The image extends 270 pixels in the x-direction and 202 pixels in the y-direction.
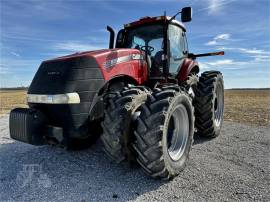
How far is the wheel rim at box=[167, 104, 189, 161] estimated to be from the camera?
3756 mm

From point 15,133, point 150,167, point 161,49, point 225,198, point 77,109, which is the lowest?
point 225,198

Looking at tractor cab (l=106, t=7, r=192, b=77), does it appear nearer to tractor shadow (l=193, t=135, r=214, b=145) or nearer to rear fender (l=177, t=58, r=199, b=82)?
rear fender (l=177, t=58, r=199, b=82)

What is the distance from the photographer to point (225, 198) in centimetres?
289

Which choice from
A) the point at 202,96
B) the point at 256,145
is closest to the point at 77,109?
the point at 202,96

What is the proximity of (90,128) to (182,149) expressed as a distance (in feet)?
4.62

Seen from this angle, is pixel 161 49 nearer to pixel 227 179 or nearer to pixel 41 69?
pixel 41 69

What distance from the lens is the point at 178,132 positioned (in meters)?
3.87

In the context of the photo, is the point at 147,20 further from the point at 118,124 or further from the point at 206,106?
the point at 118,124

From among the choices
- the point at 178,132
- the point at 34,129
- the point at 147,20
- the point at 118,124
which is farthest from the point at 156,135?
the point at 147,20

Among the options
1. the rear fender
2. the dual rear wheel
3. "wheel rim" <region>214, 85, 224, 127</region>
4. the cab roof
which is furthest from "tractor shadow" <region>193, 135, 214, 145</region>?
Result: the cab roof

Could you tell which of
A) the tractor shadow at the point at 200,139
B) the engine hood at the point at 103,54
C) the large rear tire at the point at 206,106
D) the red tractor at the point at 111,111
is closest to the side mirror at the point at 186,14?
the red tractor at the point at 111,111

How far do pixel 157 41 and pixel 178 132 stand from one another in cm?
192

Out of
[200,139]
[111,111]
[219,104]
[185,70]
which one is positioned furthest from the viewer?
[219,104]

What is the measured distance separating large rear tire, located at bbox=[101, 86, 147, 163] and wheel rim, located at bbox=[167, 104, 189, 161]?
83 cm
